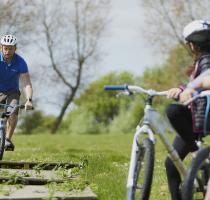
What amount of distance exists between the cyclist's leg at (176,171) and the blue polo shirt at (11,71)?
198 inches

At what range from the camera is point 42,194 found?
6016 mm

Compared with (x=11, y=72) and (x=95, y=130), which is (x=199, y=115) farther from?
(x=95, y=130)

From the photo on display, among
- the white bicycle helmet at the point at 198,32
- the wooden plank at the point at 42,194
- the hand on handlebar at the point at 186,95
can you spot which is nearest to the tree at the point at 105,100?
the wooden plank at the point at 42,194

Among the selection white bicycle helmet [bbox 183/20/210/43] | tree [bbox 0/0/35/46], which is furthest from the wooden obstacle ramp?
tree [bbox 0/0/35/46]

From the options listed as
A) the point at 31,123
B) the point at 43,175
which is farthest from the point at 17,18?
the point at 43,175

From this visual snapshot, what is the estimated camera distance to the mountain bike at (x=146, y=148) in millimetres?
5297

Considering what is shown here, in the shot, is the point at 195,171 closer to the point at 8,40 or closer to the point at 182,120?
the point at 182,120

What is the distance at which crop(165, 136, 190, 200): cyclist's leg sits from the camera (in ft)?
18.8

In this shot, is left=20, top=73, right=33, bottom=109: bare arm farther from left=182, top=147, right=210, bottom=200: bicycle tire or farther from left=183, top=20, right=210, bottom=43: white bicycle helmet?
left=182, top=147, right=210, bottom=200: bicycle tire

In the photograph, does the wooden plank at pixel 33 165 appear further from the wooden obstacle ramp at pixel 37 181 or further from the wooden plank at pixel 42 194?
the wooden plank at pixel 42 194

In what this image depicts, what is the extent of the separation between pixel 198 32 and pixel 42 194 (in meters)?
2.03

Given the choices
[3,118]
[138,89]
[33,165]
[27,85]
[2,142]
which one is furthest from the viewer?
[27,85]

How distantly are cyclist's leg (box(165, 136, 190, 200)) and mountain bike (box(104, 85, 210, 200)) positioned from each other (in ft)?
0.94

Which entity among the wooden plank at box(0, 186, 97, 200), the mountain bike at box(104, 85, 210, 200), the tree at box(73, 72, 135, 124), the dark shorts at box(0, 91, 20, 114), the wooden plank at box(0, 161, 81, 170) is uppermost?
the tree at box(73, 72, 135, 124)
